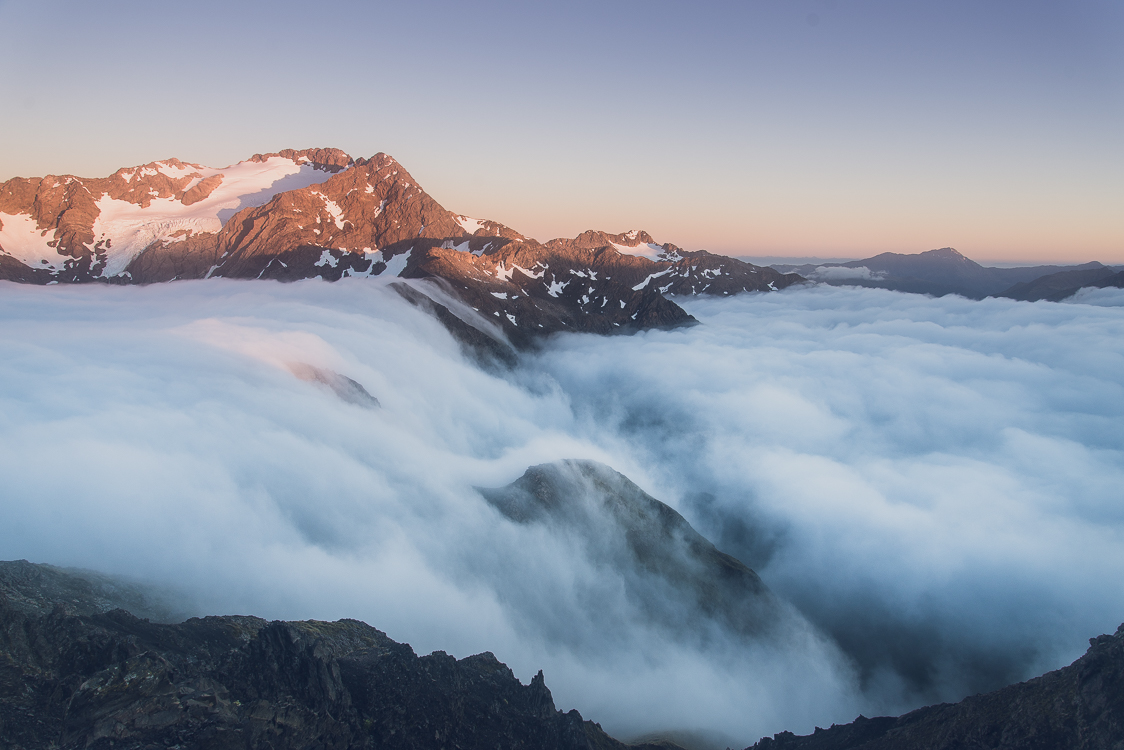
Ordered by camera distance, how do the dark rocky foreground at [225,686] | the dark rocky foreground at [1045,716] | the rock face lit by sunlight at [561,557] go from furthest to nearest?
the rock face lit by sunlight at [561,557]
the dark rocky foreground at [1045,716]
the dark rocky foreground at [225,686]

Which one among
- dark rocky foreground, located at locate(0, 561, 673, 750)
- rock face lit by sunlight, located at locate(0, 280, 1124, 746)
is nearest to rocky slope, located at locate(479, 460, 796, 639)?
rock face lit by sunlight, located at locate(0, 280, 1124, 746)

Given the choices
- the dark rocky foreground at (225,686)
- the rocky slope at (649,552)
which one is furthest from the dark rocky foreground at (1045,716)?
the rocky slope at (649,552)

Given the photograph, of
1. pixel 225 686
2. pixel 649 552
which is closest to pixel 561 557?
pixel 649 552

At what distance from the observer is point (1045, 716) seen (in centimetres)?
4091

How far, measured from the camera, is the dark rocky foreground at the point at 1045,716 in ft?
125

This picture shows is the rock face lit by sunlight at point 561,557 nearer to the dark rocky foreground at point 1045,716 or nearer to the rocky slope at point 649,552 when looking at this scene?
the rocky slope at point 649,552

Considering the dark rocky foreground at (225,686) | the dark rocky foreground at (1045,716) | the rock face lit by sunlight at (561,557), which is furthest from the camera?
the rock face lit by sunlight at (561,557)

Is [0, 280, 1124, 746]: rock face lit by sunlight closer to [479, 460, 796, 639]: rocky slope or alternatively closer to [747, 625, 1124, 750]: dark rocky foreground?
[479, 460, 796, 639]: rocky slope

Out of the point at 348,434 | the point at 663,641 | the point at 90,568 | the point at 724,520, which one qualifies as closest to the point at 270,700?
the point at 90,568

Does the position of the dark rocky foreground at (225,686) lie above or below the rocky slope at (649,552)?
above

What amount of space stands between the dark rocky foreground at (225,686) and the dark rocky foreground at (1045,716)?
2916cm

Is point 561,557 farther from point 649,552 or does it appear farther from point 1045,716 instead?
point 1045,716

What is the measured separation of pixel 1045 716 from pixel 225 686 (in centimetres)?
5816

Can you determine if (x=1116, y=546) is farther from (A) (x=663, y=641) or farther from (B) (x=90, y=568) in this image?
(B) (x=90, y=568)
